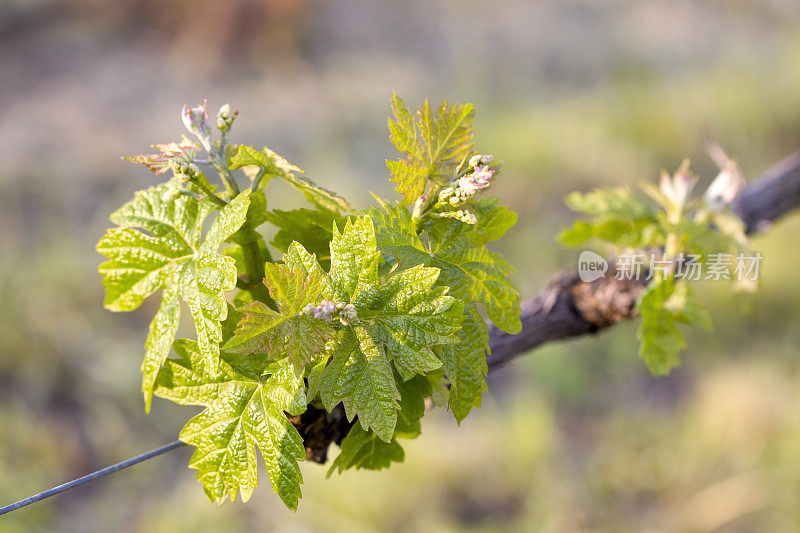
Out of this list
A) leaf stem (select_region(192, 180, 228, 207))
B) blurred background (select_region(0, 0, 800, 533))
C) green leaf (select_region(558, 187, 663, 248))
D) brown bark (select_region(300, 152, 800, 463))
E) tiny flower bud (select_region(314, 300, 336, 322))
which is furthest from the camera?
blurred background (select_region(0, 0, 800, 533))

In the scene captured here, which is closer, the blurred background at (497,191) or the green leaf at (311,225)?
the green leaf at (311,225)

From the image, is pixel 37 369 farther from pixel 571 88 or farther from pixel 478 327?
pixel 571 88

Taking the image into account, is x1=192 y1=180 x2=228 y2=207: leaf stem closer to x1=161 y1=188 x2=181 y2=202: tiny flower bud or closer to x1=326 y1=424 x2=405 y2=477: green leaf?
x1=161 y1=188 x2=181 y2=202: tiny flower bud

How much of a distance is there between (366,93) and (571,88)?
1883mm

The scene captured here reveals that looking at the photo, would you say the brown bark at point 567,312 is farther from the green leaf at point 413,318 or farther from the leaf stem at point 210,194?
the leaf stem at point 210,194

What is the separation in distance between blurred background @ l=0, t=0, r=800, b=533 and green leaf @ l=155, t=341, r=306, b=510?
105 centimetres

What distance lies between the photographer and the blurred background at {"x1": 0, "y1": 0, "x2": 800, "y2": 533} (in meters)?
2.87

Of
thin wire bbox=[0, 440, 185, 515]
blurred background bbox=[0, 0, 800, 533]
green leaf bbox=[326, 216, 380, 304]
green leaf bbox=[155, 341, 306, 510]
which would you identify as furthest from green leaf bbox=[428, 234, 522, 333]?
blurred background bbox=[0, 0, 800, 533]

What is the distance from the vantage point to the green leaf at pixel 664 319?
1167mm

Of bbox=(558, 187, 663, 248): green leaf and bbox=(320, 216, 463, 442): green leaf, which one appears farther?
bbox=(558, 187, 663, 248): green leaf

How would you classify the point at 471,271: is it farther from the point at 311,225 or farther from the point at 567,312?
the point at 567,312

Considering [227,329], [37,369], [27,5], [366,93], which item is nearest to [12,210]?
[37,369]

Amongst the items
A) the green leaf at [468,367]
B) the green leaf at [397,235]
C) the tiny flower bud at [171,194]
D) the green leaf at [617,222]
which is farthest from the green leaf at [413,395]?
the green leaf at [617,222]

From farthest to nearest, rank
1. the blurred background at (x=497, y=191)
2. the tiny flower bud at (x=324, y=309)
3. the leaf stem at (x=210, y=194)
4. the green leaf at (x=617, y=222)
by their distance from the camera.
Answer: the blurred background at (x=497, y=191) → the green leaf at (x=617, y=222) → the leaf stem at (x=210, y=194) → the tiny flower bud at (x=324, y=309)
